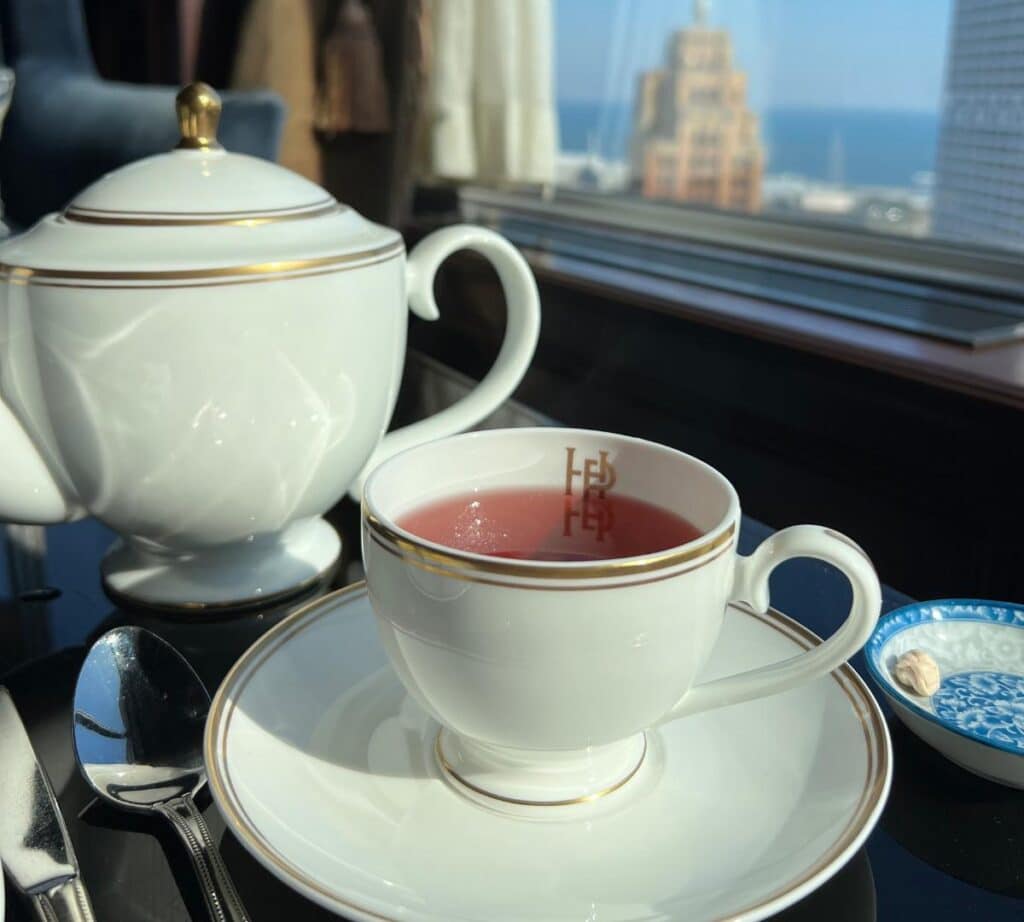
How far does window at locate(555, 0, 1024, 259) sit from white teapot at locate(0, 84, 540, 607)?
31.4 inches

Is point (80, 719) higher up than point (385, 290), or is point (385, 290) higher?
point (385, 290)

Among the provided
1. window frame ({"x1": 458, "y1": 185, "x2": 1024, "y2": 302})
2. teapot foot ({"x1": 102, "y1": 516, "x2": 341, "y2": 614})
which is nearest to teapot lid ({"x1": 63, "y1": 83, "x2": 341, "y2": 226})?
teapot foot ({"x1": 102, "y1": 516, "x2": 341, "y2": 614})

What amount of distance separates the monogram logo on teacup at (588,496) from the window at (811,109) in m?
0.80

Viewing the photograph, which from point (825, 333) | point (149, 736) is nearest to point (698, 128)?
point (825, 333)

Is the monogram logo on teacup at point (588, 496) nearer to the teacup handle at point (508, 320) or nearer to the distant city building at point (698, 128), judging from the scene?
the teacup handle at point (508, 320)

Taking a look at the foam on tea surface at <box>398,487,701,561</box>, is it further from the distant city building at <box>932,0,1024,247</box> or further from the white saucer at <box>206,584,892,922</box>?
A: the distant city building at <box>932,0,1024,247</box>

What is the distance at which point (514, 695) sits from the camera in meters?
0.28

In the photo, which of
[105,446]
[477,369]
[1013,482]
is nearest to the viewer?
[105,446]

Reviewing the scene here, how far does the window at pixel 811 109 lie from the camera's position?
1002mm

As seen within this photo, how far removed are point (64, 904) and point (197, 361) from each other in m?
0.18

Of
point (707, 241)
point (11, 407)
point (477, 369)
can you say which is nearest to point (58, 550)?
point (11, 407)

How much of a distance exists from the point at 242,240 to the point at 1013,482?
1.75ft

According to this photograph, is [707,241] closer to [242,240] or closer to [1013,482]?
[1013,482]

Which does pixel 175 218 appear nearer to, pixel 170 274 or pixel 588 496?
pixel 170 274
